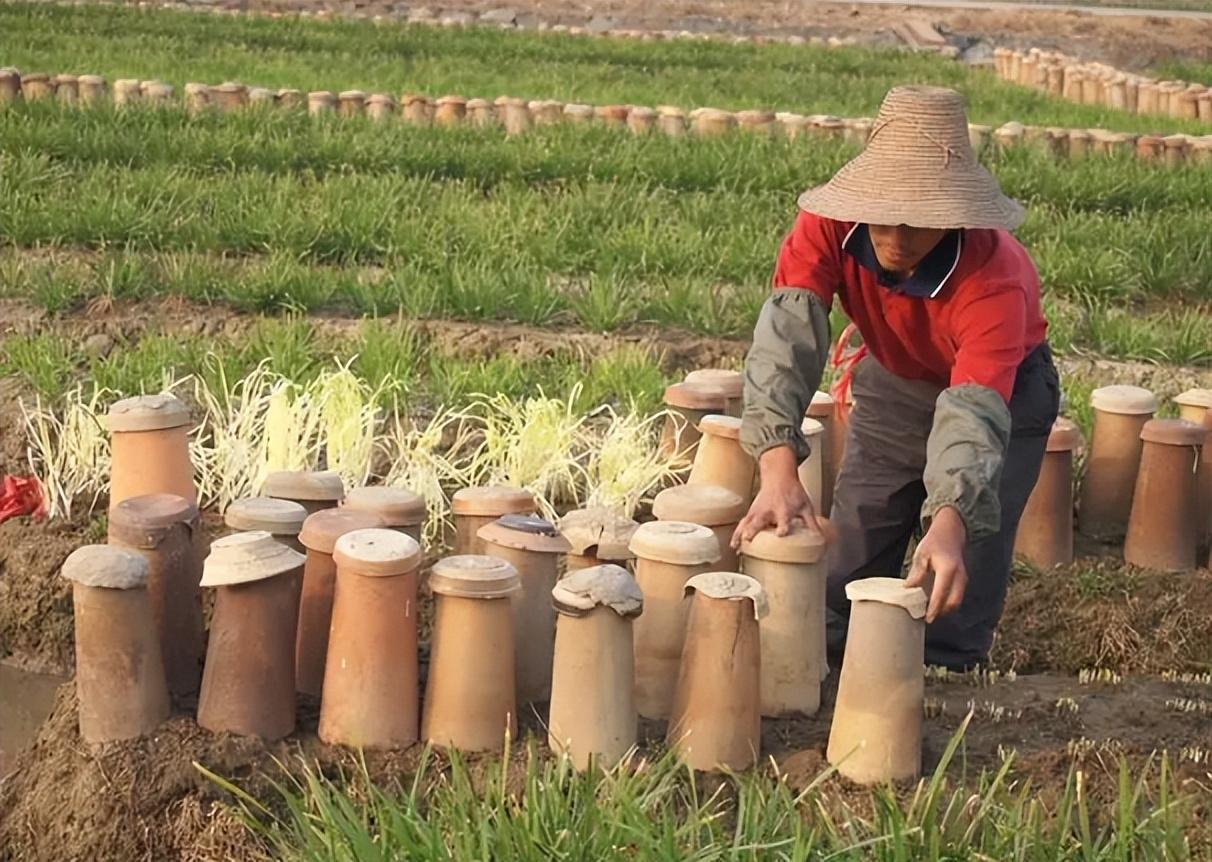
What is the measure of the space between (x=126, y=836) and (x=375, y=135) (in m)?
5.02

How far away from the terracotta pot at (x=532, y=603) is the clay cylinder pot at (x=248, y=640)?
353 mm

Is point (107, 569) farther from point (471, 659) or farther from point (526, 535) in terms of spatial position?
point (526, 535)

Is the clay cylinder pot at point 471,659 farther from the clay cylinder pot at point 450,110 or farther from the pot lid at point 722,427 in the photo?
the clay cylinder pot at point 450,110

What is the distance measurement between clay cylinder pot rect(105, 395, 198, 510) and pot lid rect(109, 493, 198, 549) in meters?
0.32

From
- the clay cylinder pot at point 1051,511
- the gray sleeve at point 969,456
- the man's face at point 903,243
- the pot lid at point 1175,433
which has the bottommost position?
the clay cylinder pot at point 1051,511

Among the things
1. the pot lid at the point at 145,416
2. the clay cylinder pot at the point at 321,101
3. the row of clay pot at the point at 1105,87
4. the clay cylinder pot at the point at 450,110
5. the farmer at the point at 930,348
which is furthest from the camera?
the row of clay pot at the point at 1105,87

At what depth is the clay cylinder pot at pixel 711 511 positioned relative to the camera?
9.81 feet

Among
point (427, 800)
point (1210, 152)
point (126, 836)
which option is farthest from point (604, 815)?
point (1210, 152)

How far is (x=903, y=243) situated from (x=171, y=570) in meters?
1.27

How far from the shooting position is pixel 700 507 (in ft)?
9.82

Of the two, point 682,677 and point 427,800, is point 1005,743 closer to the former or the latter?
point 682,677

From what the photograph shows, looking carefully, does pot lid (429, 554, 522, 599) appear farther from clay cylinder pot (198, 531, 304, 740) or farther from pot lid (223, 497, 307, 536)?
pot lid (223, 497, 307, 536)

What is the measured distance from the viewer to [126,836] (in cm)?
255

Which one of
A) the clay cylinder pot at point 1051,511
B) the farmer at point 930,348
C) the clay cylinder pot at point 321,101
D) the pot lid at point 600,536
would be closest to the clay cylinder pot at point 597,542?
the pot lid at point 600,536
